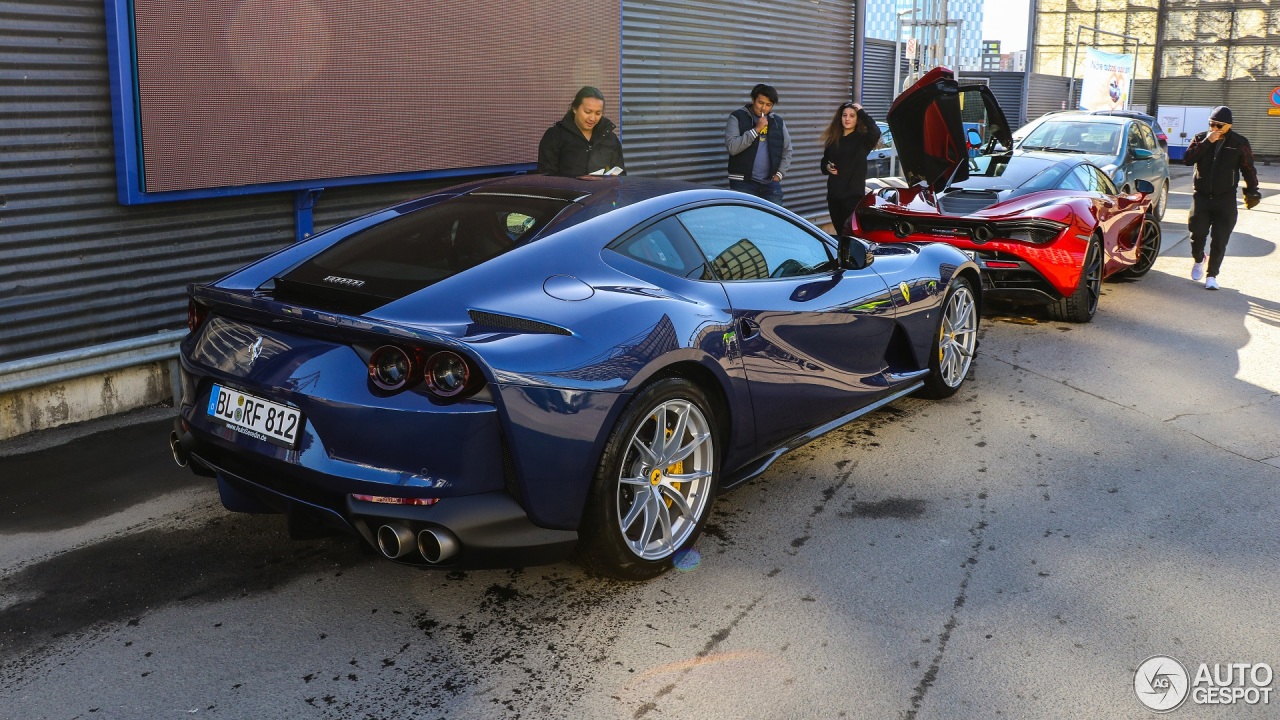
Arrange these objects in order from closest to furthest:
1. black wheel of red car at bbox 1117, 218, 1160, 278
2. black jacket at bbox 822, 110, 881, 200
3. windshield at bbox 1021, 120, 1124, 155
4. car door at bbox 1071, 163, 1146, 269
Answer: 1. car door at bbox 1071, 163, 1146, 269
2. black jacket at bbox 822, 110, 881, 200
3. black wheel of red car at bbox 1117, 218, 1160, 278
4. windshield at bbox 1021, 120, 1124, 155

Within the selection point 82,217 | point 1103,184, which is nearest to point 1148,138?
point 1103,184

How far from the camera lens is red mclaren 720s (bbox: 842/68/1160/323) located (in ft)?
27.2

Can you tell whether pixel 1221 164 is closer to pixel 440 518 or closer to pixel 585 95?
pixel 585 95

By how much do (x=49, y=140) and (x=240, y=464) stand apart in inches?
127

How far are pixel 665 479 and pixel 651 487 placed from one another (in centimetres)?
8

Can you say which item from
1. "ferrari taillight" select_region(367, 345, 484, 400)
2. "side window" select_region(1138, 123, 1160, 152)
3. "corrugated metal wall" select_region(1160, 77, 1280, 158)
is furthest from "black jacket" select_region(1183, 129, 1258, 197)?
"corrugated metal wall" select_region(1160, 77, 1280, 158)

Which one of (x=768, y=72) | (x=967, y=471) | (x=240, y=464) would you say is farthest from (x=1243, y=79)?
(x=240, y=464)

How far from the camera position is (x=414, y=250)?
402 centimetres

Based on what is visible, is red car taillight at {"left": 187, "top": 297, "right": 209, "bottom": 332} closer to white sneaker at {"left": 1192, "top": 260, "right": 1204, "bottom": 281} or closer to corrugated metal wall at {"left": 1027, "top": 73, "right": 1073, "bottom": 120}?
white sneaker at {"left": 1192, "top": 260, "right": 1204, "bottom": 281}

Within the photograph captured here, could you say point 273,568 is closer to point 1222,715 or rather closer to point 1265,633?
point 1222,715

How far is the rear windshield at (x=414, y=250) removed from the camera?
3631mm

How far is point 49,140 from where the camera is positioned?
5809 millimetres

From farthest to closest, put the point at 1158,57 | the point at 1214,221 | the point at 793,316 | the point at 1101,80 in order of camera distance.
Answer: the point at 1158,57 < the point at 1101,80 < the point at 1214,221 < the point at 793,316
